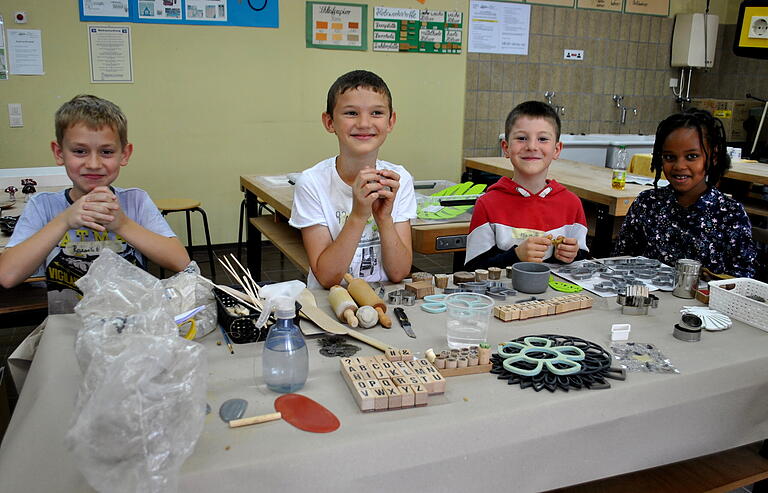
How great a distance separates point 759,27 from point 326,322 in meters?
4.52

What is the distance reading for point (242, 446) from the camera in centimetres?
94

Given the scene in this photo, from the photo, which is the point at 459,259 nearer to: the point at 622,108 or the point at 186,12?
the point at 186,12

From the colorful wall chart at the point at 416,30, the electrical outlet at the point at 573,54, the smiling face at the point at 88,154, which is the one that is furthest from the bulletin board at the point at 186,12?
the smiling face at the point at 88,154

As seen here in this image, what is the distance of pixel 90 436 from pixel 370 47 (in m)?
4.78

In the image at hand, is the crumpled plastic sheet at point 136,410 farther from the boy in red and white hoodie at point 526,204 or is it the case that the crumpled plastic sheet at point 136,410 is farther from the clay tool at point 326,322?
the boy in red and white hoodie at point 526,204

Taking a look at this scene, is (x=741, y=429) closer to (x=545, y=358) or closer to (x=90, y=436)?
(x=545, y=358)

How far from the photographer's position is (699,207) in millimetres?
2115

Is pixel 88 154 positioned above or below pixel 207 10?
below

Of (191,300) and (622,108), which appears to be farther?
(622,108)

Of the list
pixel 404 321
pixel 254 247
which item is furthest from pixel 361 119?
pixel 254 247

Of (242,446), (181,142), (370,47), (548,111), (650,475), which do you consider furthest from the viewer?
(370,47)

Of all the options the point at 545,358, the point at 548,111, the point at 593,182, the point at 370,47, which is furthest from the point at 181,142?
the point at 545,358

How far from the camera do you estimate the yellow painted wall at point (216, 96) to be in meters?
4.35

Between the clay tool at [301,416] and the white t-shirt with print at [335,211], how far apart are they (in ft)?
2.63
